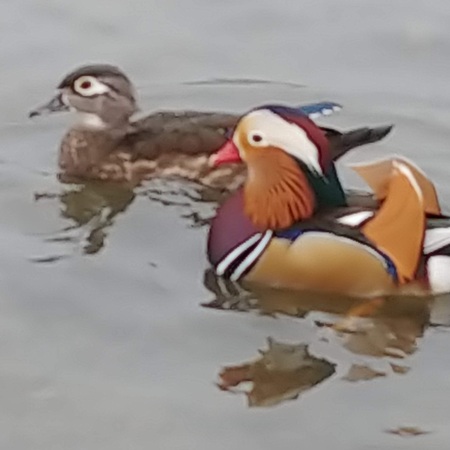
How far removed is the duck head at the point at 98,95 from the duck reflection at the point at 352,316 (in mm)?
1291

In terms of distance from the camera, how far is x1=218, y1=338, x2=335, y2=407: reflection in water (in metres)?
4.92

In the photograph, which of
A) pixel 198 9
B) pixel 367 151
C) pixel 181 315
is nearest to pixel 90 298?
pixel 181 315

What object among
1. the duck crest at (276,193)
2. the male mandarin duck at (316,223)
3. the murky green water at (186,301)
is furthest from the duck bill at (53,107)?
the duck crest at (276,193)

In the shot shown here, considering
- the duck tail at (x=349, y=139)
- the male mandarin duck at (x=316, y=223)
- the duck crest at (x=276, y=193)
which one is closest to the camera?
the male mandarin duck at (x=316, y=223)

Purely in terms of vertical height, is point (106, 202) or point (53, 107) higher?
point (53, 107)

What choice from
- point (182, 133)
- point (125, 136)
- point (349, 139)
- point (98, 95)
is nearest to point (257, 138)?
point (349, 139)

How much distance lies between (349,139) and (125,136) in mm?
1214

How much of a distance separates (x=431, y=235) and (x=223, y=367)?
820 mm

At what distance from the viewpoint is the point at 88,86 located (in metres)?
6.66

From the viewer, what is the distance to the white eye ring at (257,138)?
5551 mm

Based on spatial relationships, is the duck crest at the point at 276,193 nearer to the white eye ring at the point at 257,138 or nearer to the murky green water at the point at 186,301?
the white eye ring at the point at 257,138

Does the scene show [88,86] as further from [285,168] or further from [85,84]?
[285,168]

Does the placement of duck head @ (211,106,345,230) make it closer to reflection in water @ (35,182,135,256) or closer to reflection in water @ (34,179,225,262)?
reflection in water @ (34,179,225,262)

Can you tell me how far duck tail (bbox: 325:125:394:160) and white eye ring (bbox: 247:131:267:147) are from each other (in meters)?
0.23
